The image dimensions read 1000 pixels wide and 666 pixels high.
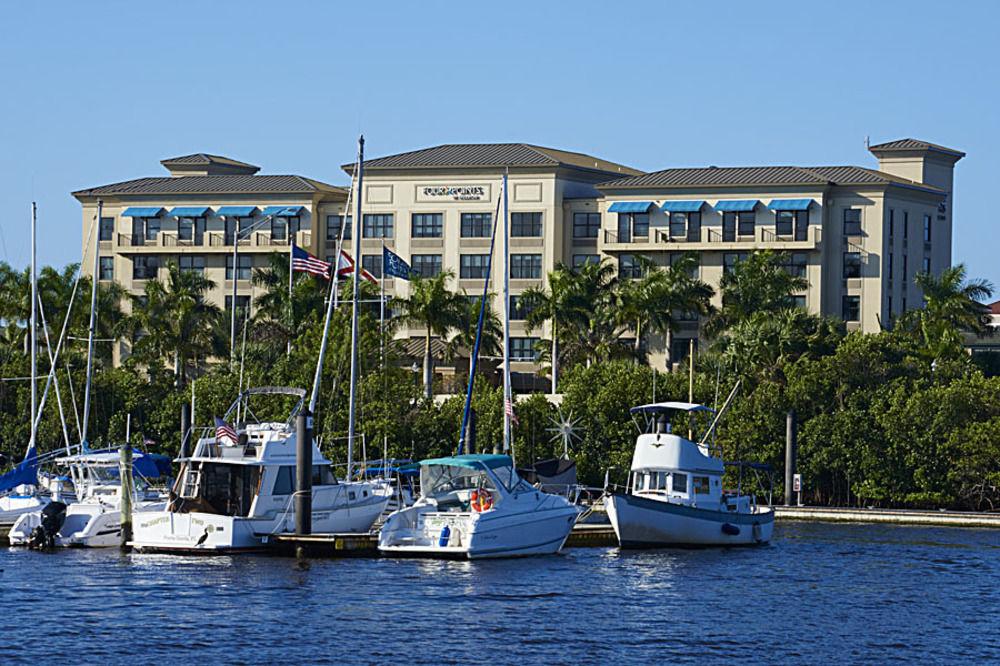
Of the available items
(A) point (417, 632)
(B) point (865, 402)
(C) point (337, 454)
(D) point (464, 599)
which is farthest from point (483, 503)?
(B) point (865, 402)

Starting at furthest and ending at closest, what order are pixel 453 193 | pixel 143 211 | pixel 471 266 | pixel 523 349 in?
pixel 143 211
pixel 471 266
pixel 453 193
pixel 523 349

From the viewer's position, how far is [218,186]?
435 feet

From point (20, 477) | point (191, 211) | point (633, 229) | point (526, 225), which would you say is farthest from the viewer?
point (191, 211)

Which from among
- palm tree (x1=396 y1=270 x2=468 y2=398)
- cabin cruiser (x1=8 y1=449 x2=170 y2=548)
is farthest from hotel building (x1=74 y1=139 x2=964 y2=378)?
cabin cruiser (x1=8 y1=449 x2=170 y2=548)

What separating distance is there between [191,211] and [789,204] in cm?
4253

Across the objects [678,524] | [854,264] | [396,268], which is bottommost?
[678,524]

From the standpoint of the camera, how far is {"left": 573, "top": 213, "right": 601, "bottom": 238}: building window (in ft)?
404

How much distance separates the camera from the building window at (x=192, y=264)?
130875mm

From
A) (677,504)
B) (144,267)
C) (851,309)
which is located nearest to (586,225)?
(851,309)

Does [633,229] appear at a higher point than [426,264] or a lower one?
higher

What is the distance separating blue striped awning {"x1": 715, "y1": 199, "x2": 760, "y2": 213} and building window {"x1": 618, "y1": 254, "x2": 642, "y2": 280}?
6321mm

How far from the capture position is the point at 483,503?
202ft

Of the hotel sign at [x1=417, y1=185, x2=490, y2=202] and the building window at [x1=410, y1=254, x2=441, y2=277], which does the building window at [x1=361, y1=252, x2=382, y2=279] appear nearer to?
the building window at [x1=410, y1=254, x2=441, y2=277]

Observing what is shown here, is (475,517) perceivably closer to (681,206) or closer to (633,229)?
(681,206)
